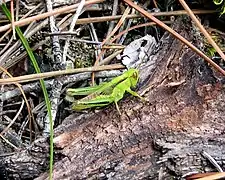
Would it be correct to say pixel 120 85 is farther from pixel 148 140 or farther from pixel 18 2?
pixel 18 2

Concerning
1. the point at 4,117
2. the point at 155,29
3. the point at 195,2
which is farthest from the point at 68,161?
the point at 195,2

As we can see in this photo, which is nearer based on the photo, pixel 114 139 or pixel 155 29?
pixel 114 139

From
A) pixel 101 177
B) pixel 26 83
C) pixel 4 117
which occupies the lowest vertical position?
pixel 101 177

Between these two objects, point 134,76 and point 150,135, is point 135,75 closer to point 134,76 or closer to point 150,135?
point 134,76

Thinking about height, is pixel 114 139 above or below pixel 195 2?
below

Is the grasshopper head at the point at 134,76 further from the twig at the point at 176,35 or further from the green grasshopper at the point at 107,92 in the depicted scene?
the twig at the point at 176,35

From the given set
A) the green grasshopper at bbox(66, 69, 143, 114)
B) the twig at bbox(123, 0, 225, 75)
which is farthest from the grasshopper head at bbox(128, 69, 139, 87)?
the twig at bbox(123, 0, 225, 75)

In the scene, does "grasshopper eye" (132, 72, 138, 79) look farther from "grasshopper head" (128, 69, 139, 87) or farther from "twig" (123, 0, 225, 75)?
"twig" (123, 0, 225, 75)
